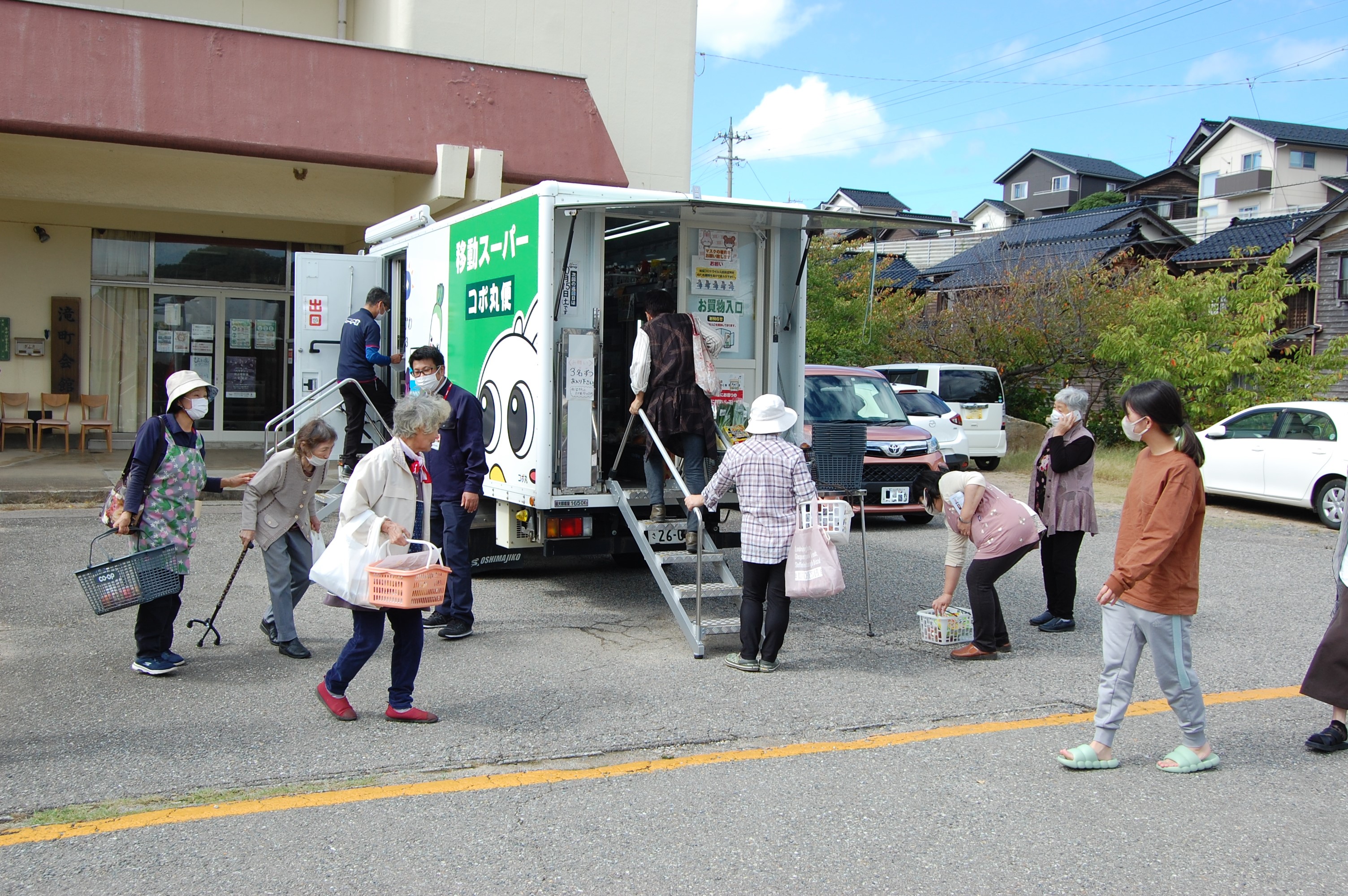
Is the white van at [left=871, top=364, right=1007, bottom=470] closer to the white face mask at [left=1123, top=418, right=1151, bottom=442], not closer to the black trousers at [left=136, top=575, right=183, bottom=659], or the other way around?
the white face mask at [left=1123, top=418, right=1151, bottom=442]

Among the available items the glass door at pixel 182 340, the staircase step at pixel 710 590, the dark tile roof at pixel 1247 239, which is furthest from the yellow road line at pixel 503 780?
the dark tile roof at pixel 1247 239

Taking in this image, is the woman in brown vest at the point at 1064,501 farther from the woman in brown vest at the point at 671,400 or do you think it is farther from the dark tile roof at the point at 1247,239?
the dark tile roof at the point at 1247,239

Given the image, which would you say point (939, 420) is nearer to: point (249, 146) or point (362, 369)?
point (362, 369)

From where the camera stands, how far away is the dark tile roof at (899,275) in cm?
2858

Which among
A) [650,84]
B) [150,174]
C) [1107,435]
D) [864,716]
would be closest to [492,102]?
[650,84]

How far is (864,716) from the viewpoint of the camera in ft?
18.4

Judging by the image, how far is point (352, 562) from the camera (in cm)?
499

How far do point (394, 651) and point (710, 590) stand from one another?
213 cm

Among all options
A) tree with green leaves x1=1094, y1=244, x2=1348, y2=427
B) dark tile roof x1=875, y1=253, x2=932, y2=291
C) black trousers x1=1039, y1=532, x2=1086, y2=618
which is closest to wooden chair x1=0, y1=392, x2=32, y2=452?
black trousers x1=1039, y1=532, x2=1086, y2=618

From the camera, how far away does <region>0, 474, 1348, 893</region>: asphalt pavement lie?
12.6 feet

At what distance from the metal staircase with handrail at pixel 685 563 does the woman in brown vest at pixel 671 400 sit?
82mm

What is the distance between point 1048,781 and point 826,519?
2.05m

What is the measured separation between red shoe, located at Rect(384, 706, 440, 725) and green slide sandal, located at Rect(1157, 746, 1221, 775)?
3.40 metres

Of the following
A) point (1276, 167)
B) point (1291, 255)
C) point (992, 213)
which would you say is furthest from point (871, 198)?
point (1291, 255)
